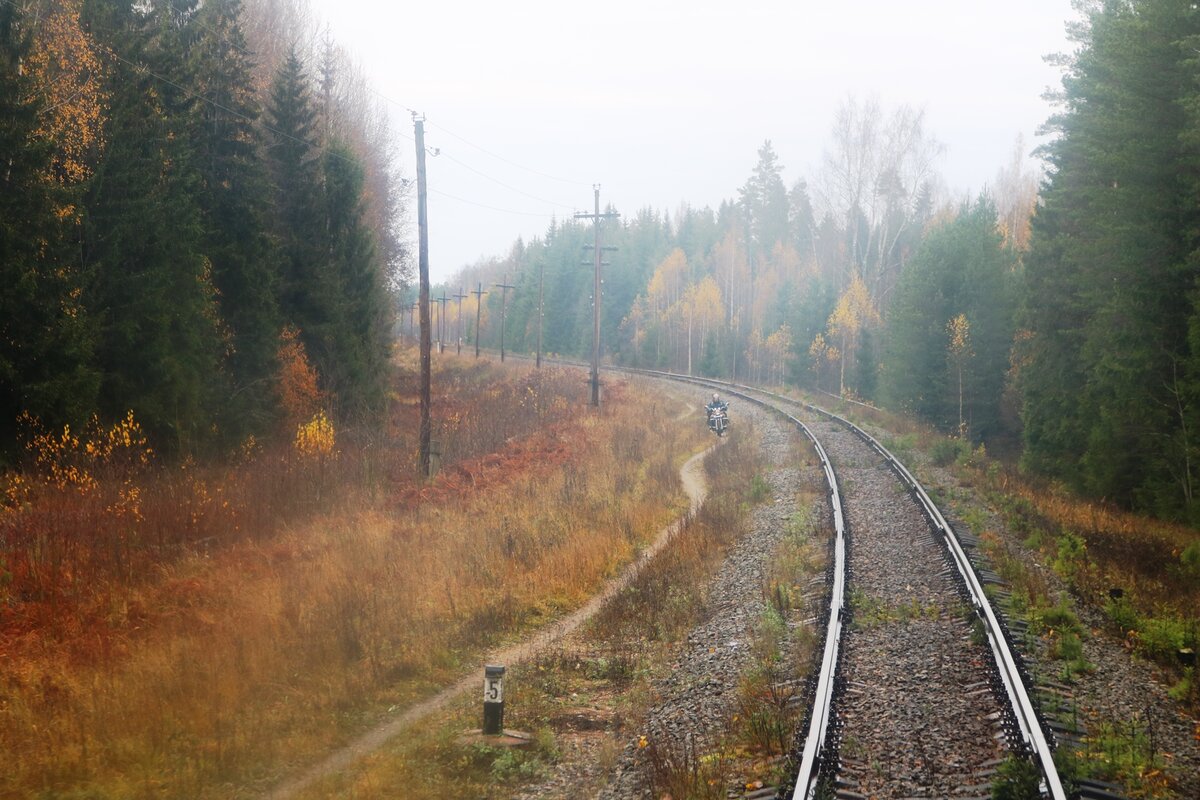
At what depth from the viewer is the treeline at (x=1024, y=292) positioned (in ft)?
63.1

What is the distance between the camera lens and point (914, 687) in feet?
25.8

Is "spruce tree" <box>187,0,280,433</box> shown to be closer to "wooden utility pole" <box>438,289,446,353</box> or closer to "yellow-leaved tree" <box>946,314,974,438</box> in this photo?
"yellow-leaved tree" <box>946,314,974,438</box>

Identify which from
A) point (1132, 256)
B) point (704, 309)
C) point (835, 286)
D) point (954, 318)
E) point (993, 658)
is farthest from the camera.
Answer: point (704, 309)

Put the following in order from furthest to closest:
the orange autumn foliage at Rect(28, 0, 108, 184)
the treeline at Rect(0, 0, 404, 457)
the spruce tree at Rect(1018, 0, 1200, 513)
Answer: the spruce tree at Rect(1018, 0, 1200, 513)
the orange autumn foliage at Rect(28, 0, 108, 184)
the treeline at Rect(0, 0, 404, 457)

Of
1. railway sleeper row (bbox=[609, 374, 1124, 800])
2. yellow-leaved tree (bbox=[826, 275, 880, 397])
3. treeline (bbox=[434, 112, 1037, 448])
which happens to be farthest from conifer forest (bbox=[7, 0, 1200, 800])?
yellow-leaved tree (bbox=[826, 275, 880, 397])

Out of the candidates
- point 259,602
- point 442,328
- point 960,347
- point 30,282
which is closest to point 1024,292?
point 960,347

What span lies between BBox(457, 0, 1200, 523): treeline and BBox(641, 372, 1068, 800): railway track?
32.2ft

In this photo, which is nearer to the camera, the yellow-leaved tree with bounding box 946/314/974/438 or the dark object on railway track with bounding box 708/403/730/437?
the dark object on railway track with bounding box 708/403/730/437

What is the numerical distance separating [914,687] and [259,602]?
312 inches

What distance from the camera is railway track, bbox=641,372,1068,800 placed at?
6.19 m

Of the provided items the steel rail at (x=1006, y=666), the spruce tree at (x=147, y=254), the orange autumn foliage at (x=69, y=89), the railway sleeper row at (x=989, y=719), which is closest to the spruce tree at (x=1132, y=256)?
the steel rail at (x=1006, y=666)

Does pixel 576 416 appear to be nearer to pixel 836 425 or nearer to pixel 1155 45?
pixel 836 425

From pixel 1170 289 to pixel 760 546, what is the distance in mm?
12236

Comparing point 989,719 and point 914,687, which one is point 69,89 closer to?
point 914,687
